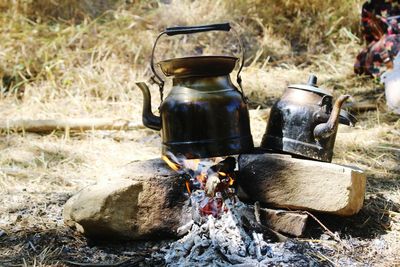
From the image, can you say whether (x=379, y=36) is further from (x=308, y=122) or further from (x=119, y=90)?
(x=308, y=122)

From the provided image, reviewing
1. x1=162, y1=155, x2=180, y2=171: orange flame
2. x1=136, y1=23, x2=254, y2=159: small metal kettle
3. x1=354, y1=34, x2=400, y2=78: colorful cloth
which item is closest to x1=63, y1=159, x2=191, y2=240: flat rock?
x1=162, y1=155, x2=180, y2=171: orange flame

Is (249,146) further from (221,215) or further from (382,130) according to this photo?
(382,130)

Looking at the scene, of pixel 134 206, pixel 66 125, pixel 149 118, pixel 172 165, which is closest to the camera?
pixel 134 206

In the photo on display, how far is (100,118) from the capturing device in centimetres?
463

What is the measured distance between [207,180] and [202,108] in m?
0.33

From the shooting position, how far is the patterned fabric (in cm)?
525

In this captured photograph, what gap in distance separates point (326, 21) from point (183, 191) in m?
4.60

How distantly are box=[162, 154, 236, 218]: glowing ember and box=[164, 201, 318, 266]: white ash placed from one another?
5 centimetres

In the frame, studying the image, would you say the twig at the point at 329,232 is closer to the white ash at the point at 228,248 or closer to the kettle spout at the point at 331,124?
the white ash at the point at 228,248

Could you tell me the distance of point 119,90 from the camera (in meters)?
5.33

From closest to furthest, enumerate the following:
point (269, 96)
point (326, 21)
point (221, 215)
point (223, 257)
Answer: point (223, 257)
point (221, 215)
point (269, 96)
point (326, 21)

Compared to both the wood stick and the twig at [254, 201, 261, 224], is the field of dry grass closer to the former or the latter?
the wood stick

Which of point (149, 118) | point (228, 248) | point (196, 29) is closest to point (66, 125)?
point (149, 118)

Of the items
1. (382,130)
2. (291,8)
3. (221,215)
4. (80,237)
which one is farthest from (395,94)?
(80,237)
